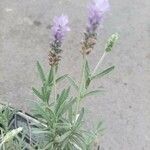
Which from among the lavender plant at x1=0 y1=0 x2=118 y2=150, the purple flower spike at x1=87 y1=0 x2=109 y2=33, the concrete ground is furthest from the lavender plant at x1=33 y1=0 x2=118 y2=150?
the concrete ground

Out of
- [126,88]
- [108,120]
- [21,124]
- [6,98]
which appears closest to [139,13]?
[126,88]

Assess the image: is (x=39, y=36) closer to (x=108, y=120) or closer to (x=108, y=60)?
(x=108, y=60)

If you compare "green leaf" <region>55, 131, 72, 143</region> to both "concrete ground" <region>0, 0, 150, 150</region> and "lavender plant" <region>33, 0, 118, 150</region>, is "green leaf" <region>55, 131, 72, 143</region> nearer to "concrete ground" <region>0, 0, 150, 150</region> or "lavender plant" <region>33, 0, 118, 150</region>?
"lavender plant" <region>33, 0, 118, 150</region>

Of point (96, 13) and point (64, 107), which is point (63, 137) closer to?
point (64, 107)

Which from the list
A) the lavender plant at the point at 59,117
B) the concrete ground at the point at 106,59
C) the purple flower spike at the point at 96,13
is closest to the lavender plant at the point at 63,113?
the lavender plant at the point at 59,117

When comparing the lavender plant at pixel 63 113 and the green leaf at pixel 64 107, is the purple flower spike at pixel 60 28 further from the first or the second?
the green leaf at pixel 64 107
